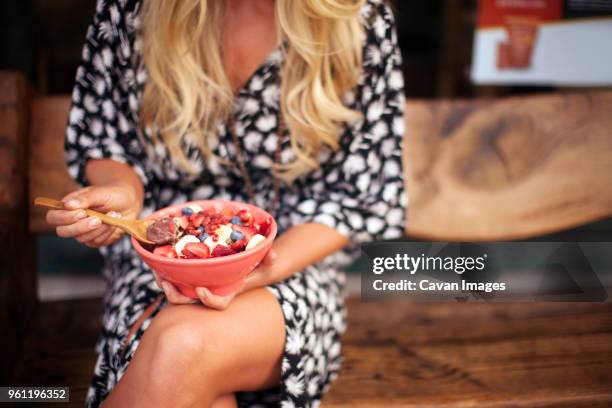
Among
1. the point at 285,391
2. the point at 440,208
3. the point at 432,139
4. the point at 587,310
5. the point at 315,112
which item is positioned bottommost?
the point at 587,310

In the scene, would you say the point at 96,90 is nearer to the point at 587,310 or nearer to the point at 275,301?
the point at 275,301

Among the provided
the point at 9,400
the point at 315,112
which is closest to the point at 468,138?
the point at 315,112

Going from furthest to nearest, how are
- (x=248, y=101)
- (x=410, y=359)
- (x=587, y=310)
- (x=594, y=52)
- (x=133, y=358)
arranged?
Result: (x=594, y=52), (x=587, y=310), (x=410, y=359), (x=248, y=101), (x=133, y=358)

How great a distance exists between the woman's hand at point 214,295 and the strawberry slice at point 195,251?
9 cm

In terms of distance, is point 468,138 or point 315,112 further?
point 468,138

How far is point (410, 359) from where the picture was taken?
5.18 ft

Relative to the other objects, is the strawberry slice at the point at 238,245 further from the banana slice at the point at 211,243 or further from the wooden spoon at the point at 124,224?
the wooden spoon at the point at 124,224

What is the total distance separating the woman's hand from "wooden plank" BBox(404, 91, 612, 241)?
2.21 feet

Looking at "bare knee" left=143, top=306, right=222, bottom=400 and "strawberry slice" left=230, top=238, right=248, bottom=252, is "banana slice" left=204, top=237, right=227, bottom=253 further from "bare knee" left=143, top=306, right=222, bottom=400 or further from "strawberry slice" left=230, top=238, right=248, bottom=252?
"bare knee" left=143, top=306, right=222, bottom=400

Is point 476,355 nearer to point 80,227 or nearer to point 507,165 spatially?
point 507,165

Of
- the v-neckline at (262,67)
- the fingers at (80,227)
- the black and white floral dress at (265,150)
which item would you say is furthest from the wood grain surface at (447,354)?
the v-neckline at (262,67)

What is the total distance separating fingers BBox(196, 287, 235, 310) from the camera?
1.11m

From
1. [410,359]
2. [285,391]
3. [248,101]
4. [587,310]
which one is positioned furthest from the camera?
[587,310]

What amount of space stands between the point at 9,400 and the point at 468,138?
1416 mm
